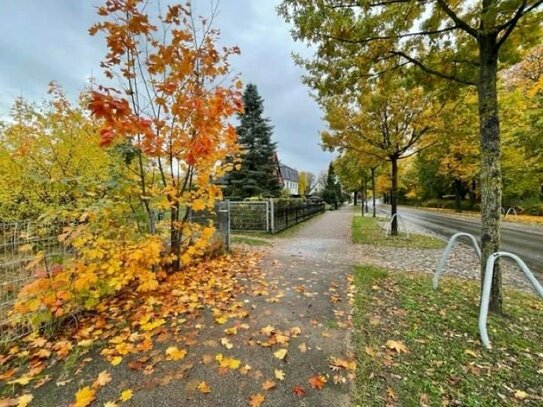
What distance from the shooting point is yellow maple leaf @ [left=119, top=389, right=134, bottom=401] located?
84.7 inches

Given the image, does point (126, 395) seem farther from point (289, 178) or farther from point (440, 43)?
point (289, 178)

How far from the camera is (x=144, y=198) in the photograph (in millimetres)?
4266

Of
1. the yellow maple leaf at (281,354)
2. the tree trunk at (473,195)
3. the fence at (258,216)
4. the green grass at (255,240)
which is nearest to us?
the yellow maple leaf at (281,354)

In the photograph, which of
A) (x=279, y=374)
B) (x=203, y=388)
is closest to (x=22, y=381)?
(x=203, y=388)

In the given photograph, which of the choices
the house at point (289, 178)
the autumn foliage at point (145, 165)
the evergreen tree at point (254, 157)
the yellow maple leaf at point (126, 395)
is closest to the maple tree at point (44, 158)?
the autumn foliage at point (145, 165)

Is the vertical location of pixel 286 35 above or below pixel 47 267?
above

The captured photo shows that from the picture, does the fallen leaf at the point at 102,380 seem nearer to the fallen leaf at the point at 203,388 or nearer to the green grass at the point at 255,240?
the fallen leaf at the point at 203,388

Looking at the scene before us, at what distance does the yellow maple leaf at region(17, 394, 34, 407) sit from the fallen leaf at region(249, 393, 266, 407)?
5.67ft

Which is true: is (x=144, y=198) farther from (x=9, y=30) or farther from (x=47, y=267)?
(x=9, y=30)

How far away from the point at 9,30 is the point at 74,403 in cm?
747

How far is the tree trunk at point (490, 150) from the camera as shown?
344 centimetres

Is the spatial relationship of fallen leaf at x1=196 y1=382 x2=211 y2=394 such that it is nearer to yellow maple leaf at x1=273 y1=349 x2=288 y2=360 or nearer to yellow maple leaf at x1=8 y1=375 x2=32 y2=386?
yellow maple leaf at x1=273 y1=349 x2=288 y2=360

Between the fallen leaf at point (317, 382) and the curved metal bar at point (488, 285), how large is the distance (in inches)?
73.2

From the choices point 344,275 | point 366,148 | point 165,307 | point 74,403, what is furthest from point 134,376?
point 366,148
